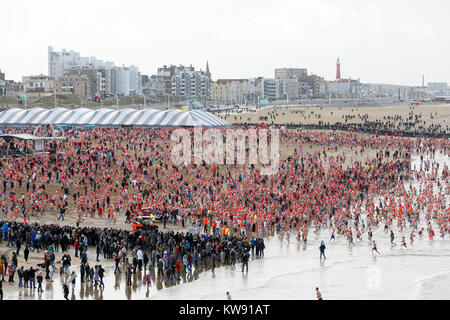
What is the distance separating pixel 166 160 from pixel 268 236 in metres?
16.5

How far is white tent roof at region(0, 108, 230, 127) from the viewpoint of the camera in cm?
7338

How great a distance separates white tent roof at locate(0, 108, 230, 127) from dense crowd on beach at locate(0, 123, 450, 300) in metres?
17.0

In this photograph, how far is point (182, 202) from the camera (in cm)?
3888

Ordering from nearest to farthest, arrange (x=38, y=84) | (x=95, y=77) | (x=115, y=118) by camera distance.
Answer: (x=115, y=118), (x=38, y=84), (x=95, y=77)

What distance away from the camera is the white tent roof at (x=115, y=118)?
2889 inches

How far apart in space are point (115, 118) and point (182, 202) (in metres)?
42.5

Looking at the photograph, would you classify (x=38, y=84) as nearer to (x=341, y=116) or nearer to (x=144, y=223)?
(x=341, y=116)

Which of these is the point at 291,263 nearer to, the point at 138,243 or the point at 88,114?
the point at 138,243

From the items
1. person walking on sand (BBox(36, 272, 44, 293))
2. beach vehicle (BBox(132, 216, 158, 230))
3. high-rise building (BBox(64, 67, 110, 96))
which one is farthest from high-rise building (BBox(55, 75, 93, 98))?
person walking on sand (BBox(36, 272, 44, 293))

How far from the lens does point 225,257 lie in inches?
1078

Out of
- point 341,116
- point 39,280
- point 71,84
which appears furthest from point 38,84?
point 39,280

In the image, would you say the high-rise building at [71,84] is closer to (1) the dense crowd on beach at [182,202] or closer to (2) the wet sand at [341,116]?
(2) the wet sand at [341,116]

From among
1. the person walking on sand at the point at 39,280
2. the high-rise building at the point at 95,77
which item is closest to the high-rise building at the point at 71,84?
the high-rise building at the point at 95,77

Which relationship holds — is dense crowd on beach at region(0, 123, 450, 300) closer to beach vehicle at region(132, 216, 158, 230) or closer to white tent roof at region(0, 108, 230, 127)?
beach vehicle at region(132, 216, 158, 230)
